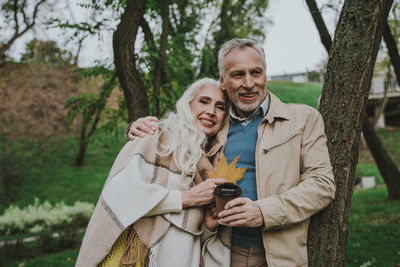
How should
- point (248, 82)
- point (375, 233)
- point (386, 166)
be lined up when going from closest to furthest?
point (248, 82), point (375, 233), point (386, 166)

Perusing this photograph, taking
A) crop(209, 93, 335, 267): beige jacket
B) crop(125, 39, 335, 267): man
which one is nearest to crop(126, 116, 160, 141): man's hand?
crop(125, 39, 335, 267): man

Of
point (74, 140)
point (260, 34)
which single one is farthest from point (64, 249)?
point (74, 140)

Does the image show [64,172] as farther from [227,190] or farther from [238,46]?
[227,190]

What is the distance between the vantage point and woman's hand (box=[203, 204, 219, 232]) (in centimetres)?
217

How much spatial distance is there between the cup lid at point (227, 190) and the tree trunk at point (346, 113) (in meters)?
0.71

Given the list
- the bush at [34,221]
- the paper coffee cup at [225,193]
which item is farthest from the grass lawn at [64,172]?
the paper coffee cup at [225,193]

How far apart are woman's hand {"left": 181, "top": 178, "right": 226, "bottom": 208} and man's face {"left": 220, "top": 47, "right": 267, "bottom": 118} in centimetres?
73

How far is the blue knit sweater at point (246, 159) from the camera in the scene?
221 centimetres

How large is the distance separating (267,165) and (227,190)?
1.33 feet

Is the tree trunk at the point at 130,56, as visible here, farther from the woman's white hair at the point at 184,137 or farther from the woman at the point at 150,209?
the woman at the point at 150,209

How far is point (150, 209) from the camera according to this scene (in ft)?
6.57

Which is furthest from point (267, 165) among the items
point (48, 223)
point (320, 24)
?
point (48, 223)

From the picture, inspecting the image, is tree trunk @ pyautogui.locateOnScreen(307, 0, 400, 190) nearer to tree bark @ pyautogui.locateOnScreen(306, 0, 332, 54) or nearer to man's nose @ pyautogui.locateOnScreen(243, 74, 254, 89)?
tree bark @ pyautogui.locateOnScreen(306, 0, 332, 54)

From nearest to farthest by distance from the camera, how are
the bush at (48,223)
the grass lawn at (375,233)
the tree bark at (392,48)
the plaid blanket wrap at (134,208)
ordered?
the plaid blanket wrap at (134,208) → the grass lawn at (375,233) → the tree bark at (392,48) → the bush at (48,223)
